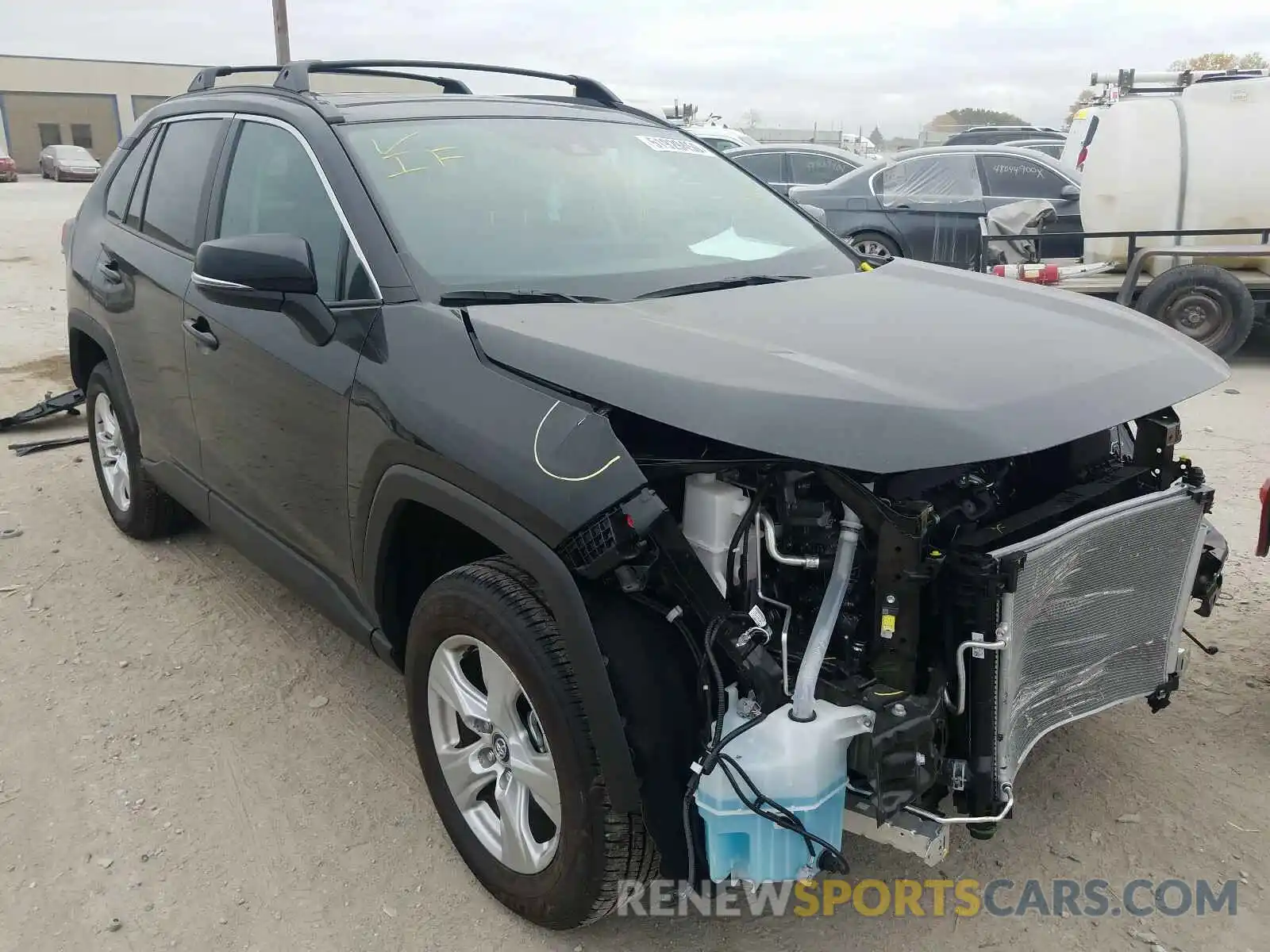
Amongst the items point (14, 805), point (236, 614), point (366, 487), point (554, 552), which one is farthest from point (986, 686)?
point (236, 614)

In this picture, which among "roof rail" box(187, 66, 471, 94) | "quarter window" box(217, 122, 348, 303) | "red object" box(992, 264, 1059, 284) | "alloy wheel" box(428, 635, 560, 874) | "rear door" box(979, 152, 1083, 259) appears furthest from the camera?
"rear door" box(979, 152, 1083, 259)

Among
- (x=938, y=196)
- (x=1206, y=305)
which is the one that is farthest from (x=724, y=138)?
(x=1206, y=305)

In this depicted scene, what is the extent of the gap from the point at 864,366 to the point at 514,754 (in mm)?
1159

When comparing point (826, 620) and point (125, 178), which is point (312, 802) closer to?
point (826, 620)

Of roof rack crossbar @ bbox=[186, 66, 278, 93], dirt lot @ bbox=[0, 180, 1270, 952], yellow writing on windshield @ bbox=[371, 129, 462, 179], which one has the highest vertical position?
roof rack crossbar @ bbox=[186, 66, 278, 93]

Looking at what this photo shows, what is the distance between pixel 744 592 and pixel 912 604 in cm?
34

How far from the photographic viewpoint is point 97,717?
340 centimetres

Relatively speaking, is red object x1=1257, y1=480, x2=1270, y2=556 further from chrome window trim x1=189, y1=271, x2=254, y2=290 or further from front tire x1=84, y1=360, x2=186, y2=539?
front tire x1=84, y1=360, x2=186, y2=539

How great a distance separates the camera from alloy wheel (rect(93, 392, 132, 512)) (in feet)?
15.2

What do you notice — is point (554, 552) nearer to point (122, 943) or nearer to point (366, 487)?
point (366, 487)

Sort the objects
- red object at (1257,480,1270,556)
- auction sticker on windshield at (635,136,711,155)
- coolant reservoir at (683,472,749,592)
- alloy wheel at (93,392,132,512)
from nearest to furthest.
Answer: coolant reservoir at (683,472,749,592) → red object at (1257,480,1270,556) → auction sticker on windshield at (635,136,711,155) → alloy wheel at (93,392,132,512)

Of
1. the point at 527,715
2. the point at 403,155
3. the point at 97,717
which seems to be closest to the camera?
the point at 527,715

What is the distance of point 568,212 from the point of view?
3035mm

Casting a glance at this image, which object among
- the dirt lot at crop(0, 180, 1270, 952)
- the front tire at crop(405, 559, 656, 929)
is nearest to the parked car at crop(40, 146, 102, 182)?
the dirt lot at crop(0, 180, 1270, 952)
